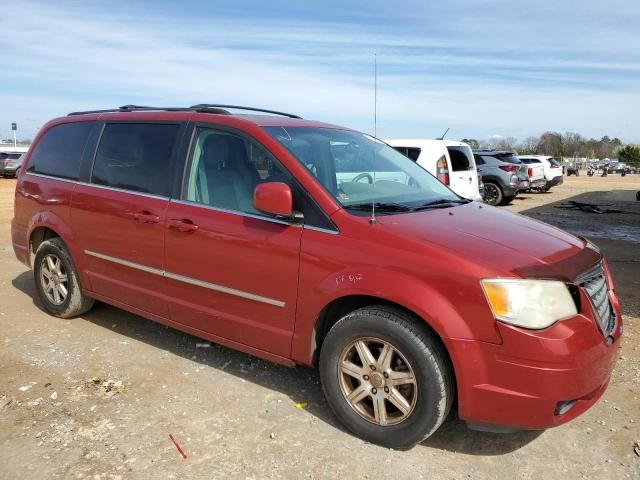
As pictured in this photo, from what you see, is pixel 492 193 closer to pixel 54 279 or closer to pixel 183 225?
pixel 54 279

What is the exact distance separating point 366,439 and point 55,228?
3308 millimetres

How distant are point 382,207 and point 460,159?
29.0ft

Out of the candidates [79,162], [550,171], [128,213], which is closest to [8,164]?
[550,171]

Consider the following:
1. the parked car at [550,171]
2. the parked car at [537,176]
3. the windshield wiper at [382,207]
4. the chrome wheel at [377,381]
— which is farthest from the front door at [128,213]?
the parked car at [550,171]

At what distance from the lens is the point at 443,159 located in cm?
1062

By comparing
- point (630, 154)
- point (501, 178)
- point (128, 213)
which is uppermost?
point (630, 154)

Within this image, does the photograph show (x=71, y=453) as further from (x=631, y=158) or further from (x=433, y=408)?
(x=631, y=158)

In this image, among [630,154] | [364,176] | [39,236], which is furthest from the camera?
[630,154]

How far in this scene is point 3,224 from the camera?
1120cm

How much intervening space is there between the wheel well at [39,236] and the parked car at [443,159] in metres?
6.63

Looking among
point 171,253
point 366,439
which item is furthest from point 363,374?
point 171,253

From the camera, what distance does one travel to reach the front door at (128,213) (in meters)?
3.94

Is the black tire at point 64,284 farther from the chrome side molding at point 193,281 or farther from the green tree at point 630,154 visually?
the green tree at point 630,154

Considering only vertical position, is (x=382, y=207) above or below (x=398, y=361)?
above
